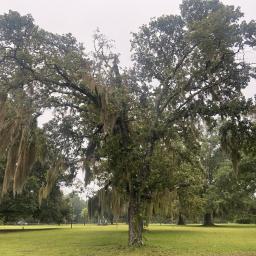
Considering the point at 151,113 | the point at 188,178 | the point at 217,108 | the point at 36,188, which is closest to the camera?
the point at 217,108

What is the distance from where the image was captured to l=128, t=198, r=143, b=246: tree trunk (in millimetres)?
17828

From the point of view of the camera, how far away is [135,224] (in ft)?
59.1

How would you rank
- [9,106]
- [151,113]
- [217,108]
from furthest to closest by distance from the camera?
[151,113], [217,108], [9,106]

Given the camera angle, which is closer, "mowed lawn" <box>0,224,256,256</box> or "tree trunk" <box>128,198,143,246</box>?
"mowed lawn" <box>0,224,256,256</box>

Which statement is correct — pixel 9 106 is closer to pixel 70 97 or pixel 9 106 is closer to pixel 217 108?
pixel 70 97

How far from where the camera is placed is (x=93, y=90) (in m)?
17.0

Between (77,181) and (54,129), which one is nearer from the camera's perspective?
(54,129)

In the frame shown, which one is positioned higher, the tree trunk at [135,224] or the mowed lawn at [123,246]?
the tree trunk at [135,224]

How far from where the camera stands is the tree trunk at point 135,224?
17.8 meters

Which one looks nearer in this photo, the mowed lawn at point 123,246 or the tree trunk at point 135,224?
the mowed lawn at point 123,246

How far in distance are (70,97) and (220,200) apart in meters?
28.6

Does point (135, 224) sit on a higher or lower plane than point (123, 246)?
higher

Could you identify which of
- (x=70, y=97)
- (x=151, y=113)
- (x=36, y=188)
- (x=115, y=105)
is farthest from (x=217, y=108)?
(x=36, y=188)

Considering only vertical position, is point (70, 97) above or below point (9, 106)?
above
